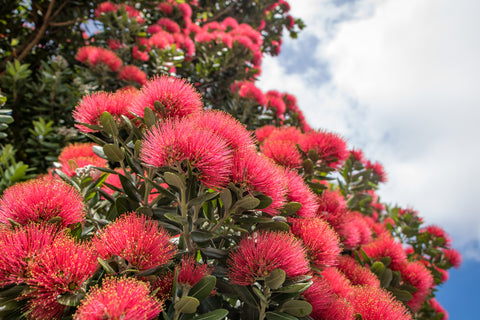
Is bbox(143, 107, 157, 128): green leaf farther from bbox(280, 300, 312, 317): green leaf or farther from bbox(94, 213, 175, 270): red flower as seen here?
bbox(280, 300, 312, 317): green leaf

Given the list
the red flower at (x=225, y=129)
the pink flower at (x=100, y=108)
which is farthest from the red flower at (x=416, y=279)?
the pink flower at (x=100, y=108)

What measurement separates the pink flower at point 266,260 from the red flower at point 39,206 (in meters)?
0.64

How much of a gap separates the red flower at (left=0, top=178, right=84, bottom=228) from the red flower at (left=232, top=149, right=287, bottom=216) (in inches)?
24.8

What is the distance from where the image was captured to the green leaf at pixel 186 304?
0.90 m

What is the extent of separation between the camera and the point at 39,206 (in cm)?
112

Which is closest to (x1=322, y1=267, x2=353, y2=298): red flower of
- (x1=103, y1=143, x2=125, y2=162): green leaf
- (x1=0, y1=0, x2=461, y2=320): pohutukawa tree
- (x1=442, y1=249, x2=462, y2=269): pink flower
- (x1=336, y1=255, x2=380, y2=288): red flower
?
(x1=0, y1=0, x2=461, y2=320): pohutukawa tree

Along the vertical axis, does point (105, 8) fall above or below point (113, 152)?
above

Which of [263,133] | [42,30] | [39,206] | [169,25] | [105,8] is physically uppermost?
[169,25]

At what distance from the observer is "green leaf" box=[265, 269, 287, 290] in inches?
39.9

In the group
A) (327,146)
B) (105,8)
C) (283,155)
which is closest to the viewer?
(283,155)

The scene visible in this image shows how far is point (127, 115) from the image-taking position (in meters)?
1.41

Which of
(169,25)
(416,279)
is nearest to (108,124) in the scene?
(416,279)

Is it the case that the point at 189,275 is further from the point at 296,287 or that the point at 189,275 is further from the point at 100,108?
the point at 100,108

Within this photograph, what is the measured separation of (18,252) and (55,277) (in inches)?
6.0
